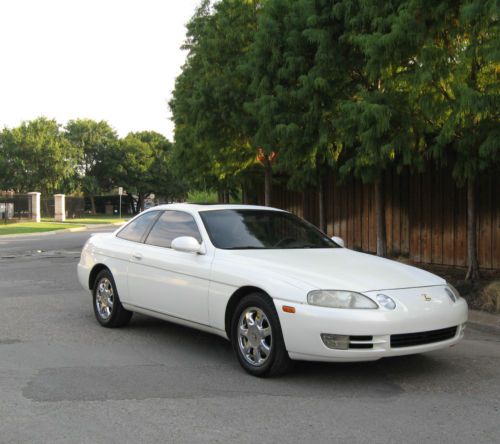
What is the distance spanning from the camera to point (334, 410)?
4.52 meters

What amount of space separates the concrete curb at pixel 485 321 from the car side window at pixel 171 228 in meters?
3.83

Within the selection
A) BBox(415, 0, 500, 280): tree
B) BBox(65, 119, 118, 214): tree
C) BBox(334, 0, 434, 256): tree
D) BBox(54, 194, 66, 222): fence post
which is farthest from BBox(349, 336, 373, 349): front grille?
BBox(65, 119, 118, 214): tree

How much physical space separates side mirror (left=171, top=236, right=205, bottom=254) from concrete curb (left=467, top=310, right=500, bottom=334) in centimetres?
384

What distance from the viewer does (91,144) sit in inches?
2987

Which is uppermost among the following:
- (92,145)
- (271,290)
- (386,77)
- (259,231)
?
(92,145)

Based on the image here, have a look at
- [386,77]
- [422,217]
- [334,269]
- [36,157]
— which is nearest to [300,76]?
[386,77]

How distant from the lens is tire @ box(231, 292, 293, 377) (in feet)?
17.1

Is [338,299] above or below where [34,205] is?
below

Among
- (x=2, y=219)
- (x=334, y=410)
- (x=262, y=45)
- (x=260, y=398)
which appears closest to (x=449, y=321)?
(x=334, y=410)

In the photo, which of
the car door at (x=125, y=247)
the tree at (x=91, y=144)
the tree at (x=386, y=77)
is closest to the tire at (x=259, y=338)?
the car door at (x=125, y=247)

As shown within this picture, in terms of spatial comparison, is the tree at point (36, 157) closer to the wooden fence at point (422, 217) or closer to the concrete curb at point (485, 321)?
the wooden fence at point (422, 217)

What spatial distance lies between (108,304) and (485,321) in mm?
4701

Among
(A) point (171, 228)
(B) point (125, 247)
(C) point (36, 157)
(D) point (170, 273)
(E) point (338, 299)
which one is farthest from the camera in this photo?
(C) point (36, 157)

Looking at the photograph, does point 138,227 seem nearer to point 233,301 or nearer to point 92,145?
point 233,301
